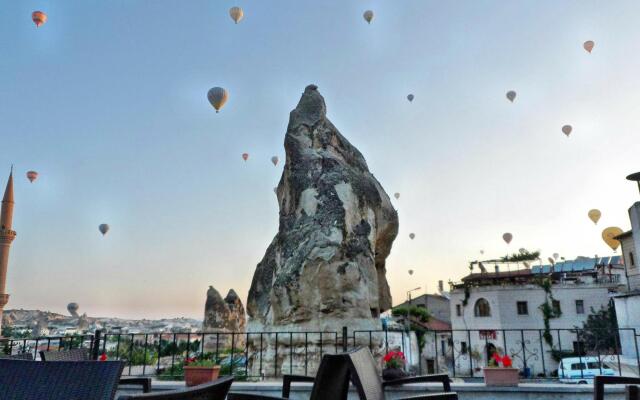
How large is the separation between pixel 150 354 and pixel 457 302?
24619 mm

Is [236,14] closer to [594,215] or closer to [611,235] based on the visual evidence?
[594,215]

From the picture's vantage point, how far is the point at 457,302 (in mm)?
37375

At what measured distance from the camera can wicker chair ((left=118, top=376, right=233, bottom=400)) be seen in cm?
151


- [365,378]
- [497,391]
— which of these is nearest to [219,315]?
[497,391]

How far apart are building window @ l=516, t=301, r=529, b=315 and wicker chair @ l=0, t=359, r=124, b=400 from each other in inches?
1405

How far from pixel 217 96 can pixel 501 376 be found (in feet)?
46.4

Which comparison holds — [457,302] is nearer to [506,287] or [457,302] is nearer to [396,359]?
[506,287]

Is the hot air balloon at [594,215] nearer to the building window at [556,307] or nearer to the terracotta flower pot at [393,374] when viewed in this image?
the building window at [556,307]

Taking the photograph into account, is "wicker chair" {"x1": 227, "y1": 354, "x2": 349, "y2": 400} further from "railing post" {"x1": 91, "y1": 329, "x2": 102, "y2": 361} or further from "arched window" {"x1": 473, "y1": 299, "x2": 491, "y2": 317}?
"arched window" {"x1": 473, "y1": 299, "x2": 491, "y2": 317}

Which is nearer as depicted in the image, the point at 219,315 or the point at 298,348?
the point at 298,348

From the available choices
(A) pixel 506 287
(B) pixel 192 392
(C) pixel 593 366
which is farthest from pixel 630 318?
(B) pixel 192 392

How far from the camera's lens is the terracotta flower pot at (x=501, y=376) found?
4.80m

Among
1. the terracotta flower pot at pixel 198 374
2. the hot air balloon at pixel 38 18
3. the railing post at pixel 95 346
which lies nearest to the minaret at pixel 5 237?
the hot air balloon at pixel 38 18

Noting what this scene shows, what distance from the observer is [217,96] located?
54.8 ft
